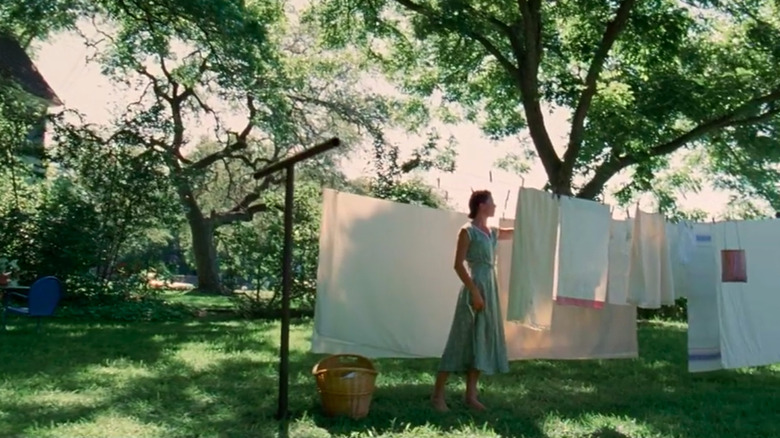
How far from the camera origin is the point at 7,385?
507 centimetres

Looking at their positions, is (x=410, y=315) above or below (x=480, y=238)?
below

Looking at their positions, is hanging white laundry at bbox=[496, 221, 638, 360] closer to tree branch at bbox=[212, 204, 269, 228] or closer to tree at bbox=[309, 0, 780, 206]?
tree at bbox=[309, 0, 780, 206]

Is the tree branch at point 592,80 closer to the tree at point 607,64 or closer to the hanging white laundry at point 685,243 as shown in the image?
the tree at point 607,64

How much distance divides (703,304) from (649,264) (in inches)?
20.6

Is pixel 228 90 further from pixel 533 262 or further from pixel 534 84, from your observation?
pixel 533 262

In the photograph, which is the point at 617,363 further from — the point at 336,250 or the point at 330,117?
the point at 330,117

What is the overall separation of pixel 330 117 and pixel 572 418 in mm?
13454

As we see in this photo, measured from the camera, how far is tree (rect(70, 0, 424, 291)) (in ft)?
33.7

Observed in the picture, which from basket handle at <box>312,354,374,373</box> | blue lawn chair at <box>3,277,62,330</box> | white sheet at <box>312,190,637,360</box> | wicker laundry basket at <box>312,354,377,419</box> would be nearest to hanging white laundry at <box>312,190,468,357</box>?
white sheet at <box>312,190,637,360</box>

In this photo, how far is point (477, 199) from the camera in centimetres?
482

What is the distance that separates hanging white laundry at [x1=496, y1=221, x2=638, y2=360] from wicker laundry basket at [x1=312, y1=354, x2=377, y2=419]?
1815 mm

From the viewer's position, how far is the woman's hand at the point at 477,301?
463 centimetres

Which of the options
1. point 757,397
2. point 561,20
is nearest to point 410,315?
point 757,397

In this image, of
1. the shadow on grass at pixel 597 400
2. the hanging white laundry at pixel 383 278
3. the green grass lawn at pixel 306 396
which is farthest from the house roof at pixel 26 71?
the shadow on grass at pixel 597 400
